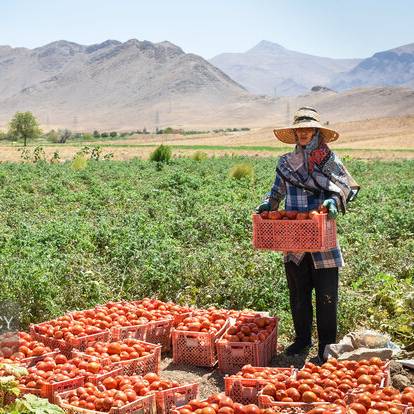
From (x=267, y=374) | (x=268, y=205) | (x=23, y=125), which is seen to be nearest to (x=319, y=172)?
(x=268, y=205)

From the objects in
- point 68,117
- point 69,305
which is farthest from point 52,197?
point 68,117

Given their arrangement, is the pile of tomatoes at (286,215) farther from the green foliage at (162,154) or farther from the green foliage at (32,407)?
the green foliage at (162,154)

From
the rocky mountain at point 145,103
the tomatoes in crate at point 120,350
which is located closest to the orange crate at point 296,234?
the tomatoes in crate at point 120,350

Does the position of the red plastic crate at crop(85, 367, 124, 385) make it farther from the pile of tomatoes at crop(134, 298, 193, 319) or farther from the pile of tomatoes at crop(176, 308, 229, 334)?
the pile of tomatoes at crop(134, 298, 193, 319)

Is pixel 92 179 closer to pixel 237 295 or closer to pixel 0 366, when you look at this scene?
pixel 237 295

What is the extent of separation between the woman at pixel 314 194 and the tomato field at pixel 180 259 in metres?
0.96

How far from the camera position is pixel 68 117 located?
17625 centimetres

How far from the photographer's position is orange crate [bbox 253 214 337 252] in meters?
5.75

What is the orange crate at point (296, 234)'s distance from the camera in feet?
18.9

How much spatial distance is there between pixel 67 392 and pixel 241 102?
7084 inches

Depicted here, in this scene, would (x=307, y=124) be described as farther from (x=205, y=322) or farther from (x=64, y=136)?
(x=64, y=136)

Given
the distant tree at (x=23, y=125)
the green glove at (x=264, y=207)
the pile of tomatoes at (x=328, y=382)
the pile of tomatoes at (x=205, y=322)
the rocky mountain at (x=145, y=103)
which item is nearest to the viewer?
the pile of tomatoes at (x=328, y=382)

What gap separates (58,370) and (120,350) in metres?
0.69

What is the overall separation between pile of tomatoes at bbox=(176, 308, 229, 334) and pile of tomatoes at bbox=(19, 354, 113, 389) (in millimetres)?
1119
